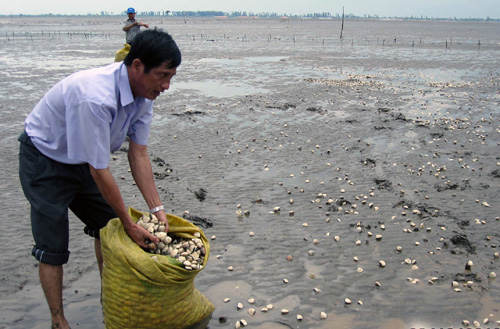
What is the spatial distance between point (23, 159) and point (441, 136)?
32.1 ft

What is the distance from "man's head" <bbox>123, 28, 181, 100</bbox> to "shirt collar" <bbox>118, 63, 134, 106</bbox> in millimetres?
33

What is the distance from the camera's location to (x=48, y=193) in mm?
3439

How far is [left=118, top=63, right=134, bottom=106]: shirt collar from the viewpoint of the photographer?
10.3ft

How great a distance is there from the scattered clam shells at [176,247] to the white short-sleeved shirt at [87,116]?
0.74m

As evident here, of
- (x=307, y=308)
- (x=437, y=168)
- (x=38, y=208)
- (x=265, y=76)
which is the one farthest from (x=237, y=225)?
(x=265, y=76)

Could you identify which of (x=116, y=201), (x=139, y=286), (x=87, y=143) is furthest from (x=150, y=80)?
(x=139, y=286)

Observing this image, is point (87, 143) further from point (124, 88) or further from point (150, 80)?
point (150, 80)

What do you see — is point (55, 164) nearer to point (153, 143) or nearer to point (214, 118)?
point (153, 143)

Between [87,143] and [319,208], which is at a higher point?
[87,143]

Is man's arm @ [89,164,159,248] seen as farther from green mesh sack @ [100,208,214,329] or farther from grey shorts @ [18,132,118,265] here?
grey shorts @ [18,132,118,265]

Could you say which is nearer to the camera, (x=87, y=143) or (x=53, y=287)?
(x=87, y=143)

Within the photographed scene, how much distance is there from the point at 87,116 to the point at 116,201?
Result: 654 mm

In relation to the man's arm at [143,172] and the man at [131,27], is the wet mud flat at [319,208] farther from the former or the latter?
the man at [131,27]

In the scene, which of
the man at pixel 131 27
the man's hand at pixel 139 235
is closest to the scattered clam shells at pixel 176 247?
the man's hand at pixel 139 235
